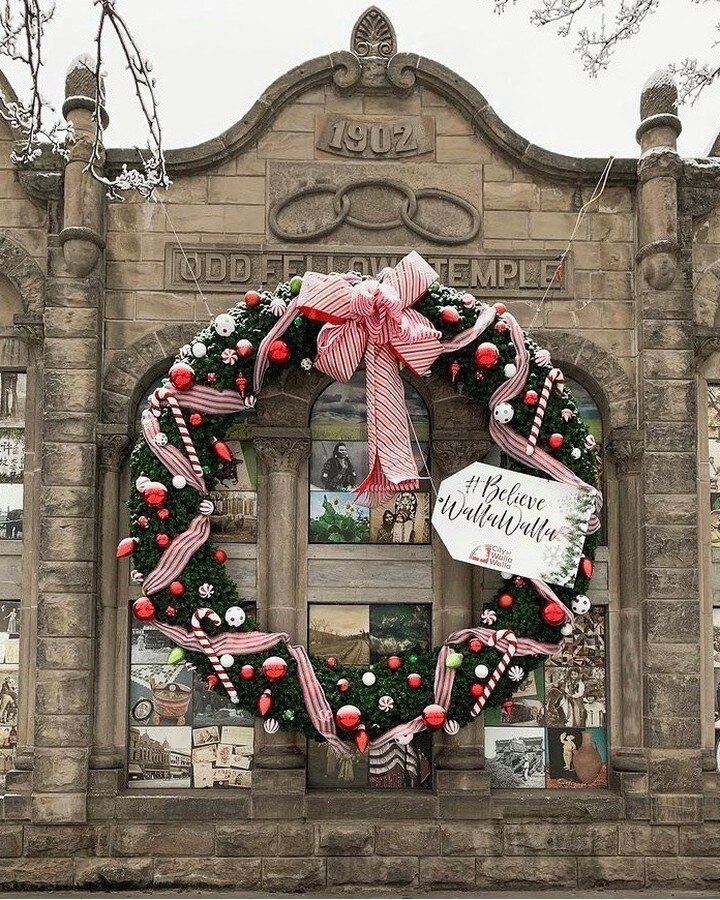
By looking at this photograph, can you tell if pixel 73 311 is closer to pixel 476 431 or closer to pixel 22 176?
pixel 22 176

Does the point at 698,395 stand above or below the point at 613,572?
above

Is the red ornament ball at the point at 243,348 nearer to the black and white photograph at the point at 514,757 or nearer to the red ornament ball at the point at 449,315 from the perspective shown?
the red ornament ball at the point at 449,315

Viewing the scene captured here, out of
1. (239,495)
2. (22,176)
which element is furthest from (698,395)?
(22,176)

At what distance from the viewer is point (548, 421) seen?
12586 mm

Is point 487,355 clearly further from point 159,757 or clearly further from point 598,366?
point 159,757

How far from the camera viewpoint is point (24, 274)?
13156 millimetres

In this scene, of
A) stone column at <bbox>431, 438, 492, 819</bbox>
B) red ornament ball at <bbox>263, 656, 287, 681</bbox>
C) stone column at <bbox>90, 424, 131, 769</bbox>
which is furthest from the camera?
stone column at <bbox>90, 424, 131, 769</bbox>

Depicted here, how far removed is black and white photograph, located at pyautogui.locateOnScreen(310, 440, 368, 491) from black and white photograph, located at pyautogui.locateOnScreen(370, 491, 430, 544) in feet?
1.30

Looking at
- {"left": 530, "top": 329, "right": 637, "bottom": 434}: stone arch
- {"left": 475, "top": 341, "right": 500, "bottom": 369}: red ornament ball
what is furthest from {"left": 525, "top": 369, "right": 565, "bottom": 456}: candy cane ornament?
{"left": 530, "top": 329, "right": 637, "bottom": 434}: stone arch

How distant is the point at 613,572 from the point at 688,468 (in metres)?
1.31

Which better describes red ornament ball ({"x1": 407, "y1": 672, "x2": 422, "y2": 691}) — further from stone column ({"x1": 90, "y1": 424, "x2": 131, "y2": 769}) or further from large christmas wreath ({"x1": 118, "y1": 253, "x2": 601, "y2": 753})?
stone column ({"x1": 90, "y1": 424, "x2": 131, "y2": 769})

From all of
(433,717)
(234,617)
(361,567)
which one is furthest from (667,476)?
(234,617)

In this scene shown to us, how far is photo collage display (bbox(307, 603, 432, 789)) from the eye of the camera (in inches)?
508

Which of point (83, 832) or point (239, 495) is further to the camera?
point (239, 495)
